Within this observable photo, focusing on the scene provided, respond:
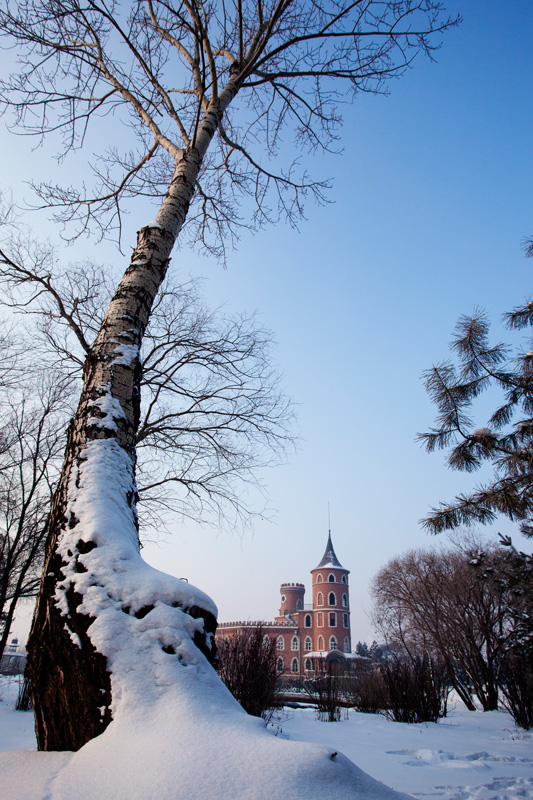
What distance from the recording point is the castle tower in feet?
186

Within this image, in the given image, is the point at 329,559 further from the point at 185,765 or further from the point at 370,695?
the point at 185,765

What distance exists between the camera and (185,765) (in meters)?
0.96

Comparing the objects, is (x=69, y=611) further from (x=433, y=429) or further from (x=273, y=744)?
(x=433, y=429)

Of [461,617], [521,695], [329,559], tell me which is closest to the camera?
[521,695]

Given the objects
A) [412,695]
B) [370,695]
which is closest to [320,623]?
[370,695]

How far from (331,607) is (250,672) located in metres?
57.6

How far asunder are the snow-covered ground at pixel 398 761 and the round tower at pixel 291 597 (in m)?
62.5

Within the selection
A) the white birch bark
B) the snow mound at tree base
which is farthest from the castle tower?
the snow mound at tree base

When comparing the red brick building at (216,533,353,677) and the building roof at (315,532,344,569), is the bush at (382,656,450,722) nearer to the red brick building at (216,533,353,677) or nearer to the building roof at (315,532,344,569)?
the red brick building at (216,533,353,677)

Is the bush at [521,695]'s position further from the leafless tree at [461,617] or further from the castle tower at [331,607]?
the castle tower at [331,607]

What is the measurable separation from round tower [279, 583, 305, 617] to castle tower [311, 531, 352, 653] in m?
5.74

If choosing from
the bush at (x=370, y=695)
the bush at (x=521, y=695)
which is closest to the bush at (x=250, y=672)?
the bush at (x=370, y=695)

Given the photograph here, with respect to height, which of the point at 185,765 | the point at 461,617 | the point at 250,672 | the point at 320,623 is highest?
the point at 320,623

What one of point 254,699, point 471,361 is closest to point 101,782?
point 471,361
